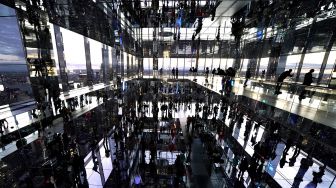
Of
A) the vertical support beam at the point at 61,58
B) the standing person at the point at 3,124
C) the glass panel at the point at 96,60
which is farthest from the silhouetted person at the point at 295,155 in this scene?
the glass panel at the point at 96,60

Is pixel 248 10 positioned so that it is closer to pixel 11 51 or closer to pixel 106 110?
pixel 106 110

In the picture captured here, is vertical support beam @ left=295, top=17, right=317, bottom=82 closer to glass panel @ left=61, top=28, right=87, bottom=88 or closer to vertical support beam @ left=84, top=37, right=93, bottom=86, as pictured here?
glass panel @ left=61, top=28, right=87, bottom=88

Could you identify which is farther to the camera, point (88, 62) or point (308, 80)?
point (88, 62)

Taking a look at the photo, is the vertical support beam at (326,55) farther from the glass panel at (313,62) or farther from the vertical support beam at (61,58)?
the vertical support beam at (61,58)

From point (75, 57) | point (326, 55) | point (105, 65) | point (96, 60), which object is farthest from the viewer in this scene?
point (105, 65)

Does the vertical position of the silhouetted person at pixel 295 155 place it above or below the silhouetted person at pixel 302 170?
above

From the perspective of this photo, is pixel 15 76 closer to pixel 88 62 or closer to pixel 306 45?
pixel 88 62

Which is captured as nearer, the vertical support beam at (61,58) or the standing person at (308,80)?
the standing person at (308,80)


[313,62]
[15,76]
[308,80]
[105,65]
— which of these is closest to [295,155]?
[308,80]

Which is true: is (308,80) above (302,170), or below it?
above

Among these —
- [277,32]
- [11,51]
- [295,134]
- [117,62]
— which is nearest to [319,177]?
[295,134]

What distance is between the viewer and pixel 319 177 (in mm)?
5910

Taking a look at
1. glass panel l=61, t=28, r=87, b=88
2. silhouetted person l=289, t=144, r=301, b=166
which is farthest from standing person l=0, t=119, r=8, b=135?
silhouetted person l=289, t=144, r=301, b=166

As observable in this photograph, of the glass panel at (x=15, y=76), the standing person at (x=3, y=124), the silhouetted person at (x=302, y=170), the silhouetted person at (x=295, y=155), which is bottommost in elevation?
the silhouetted person at (x=302, y=170)
